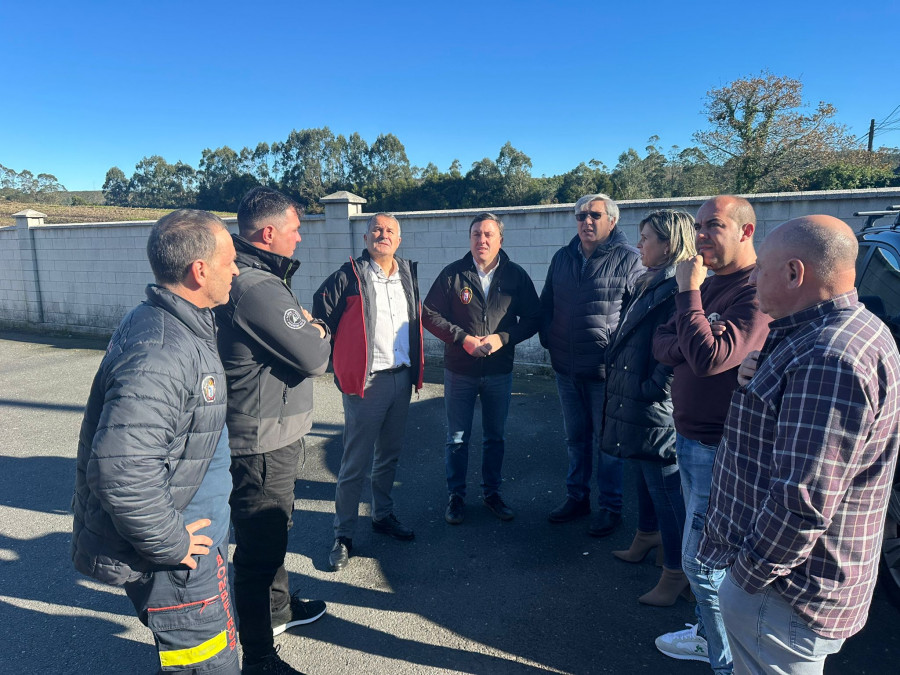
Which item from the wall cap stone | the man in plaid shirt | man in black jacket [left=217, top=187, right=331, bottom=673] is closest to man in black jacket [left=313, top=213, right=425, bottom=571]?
man in black jacket [left=217, top=187, right=331, bottom=673]

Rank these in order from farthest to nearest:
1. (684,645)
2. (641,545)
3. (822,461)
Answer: (641,545), (684,645), (822,461)

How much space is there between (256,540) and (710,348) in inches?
78.7

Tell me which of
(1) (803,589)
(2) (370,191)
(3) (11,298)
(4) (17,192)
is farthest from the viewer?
(4) (17,192)

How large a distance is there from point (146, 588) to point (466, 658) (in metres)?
1.48

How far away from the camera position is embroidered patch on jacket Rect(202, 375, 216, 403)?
1648 mm

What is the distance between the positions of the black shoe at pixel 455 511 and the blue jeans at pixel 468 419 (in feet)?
0.15

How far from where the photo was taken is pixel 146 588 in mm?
1616

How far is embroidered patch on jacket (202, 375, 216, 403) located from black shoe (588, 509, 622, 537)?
2.65 meters

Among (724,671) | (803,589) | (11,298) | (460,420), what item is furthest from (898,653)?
(11,298)

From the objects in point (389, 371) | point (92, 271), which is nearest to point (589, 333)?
point (389, 371)

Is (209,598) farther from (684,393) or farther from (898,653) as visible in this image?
(898,653)

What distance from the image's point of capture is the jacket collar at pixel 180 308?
5.39 feet

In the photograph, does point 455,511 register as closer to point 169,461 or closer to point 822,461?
point 169,461

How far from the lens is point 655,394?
274 cm
